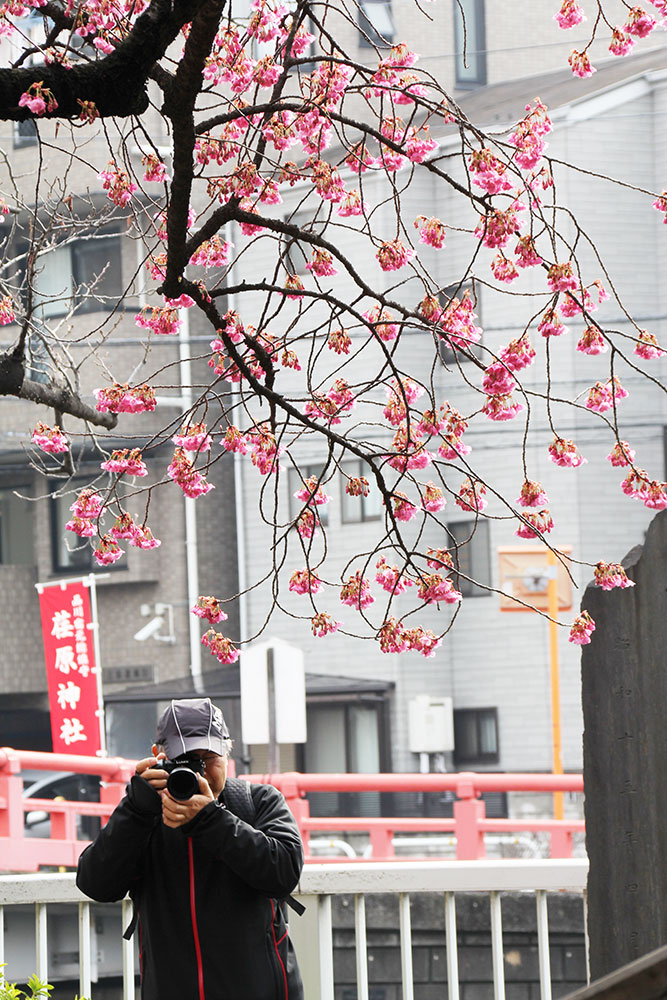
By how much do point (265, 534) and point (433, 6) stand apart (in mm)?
9592

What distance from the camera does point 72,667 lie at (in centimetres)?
1797

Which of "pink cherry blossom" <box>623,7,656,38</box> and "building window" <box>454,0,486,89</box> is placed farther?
"building window" <box>454,0,486,89</box>

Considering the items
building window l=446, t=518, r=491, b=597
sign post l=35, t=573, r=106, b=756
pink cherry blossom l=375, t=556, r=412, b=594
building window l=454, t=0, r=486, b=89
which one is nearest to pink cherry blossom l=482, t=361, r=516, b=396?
pink cherry blossom l=375, t=556, r=412, b=594

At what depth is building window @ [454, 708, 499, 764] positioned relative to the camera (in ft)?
68.4

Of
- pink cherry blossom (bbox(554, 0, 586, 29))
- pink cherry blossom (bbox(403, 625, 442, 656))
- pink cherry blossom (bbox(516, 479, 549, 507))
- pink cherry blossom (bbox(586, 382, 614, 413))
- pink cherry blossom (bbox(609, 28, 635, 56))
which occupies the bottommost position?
pink cherry blossom (bbox(403, 625, 442, 656))

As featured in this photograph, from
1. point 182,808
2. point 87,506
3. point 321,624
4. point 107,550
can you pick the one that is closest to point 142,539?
point 107,550

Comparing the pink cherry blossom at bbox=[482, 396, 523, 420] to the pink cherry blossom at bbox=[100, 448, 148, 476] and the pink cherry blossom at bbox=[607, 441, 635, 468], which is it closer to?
the pink cherry blossom at bbox=[607, 441, 635, 468]

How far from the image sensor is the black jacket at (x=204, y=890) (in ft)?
10.5

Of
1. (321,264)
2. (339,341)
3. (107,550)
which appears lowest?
(107,550)

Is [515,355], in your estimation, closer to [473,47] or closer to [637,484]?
[637,484]

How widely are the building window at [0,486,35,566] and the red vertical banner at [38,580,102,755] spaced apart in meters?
5.60

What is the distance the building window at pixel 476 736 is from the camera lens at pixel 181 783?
59.1 ft

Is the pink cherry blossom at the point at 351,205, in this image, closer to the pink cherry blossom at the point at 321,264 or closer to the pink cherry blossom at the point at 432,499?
the pink cherry blossom at the point at 321,264

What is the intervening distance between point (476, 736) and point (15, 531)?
351 inches
